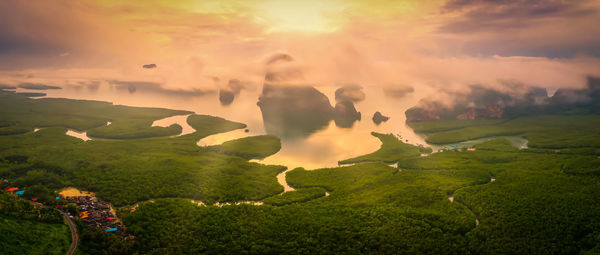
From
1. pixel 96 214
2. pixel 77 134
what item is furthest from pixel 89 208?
pixel 77 134

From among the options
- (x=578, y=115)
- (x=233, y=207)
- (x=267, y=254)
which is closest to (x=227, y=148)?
(x=233, y=207)

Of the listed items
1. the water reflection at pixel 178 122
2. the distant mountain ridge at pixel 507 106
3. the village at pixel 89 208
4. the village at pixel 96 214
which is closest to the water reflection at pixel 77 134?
the water reflection at pixel 178 122

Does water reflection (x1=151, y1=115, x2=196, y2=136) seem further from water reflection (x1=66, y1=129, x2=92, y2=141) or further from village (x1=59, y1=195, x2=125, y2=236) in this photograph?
village (x1=59, y1=195, x2=125, y2=236)

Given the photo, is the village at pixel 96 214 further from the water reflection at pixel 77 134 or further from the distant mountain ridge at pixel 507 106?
the distant mountain ridge at pixel 507 106

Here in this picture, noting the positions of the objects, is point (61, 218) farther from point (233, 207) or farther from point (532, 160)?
point (532, 160)

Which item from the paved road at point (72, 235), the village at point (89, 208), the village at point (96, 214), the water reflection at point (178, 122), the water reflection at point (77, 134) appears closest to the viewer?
the paved road at point (72, 235)

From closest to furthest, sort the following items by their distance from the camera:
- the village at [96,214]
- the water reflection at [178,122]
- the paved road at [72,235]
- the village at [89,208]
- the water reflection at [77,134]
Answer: the paved road at [72,235] → the village at [96,214] → the village at [89,208] → the water reflection at [77,134] → the water reflection at [178,122]

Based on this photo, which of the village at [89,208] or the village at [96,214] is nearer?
the village at [96,214]

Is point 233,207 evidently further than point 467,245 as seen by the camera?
Yes

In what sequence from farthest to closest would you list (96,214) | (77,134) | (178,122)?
(178,122), (77,134), (96,214)

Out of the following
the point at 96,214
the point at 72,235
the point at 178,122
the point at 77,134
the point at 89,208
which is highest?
the point at 178,122

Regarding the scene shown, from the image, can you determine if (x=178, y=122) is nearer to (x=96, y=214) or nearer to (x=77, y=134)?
(x=77, y=134)
